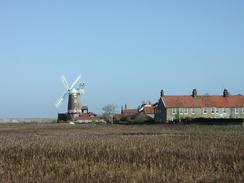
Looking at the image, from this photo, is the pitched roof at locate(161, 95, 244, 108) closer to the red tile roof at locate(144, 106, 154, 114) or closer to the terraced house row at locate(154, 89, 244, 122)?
the terraced house row at locate(154, 89, 244, 122)

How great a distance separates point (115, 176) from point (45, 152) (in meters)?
12.3

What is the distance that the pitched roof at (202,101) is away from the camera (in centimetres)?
13962

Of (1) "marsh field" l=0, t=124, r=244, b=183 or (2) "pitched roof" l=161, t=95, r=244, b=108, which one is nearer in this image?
(1) "marsh field" l=0, t=124, r=244, b=183

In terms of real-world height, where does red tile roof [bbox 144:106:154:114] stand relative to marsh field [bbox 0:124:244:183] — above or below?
above

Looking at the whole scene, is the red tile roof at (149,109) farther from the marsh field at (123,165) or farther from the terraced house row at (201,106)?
the marsh field at (123,165)

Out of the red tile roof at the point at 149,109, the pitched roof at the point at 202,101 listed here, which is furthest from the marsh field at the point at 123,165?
the red tile roof at the point at 149,109

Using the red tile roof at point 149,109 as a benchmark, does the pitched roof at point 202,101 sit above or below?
above

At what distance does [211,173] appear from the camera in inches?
799

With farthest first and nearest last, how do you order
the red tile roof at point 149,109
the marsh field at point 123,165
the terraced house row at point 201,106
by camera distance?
the red tile roof at point 149,109 < the terraced house row at point 201,106 < the marsh field at point 123,165

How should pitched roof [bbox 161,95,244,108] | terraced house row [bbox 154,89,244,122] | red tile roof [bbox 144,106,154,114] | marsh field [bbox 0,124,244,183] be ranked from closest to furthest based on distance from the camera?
marsh field [bbox 0,124,244,183] < terraced house row [bbox 154,89,244,122] < pitched roof [bbox 161,95,244,108] < red tile roof [bbox 144,106,154,114]

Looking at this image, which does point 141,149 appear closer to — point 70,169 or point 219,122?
point 70,169

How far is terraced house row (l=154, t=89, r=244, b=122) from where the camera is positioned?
455 ft

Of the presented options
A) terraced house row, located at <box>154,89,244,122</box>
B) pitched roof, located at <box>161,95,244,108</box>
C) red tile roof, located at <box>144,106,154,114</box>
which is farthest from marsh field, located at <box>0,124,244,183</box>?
red tile roof, located at <box>144,106,154,114</box>

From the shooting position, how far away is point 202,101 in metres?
141
